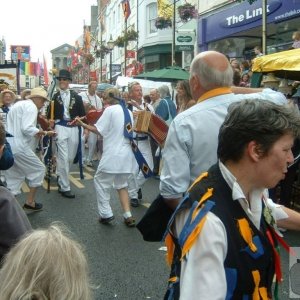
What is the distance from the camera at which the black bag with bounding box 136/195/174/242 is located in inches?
97.2

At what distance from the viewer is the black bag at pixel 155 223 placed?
2.47 m

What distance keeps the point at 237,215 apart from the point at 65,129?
23.5 feet

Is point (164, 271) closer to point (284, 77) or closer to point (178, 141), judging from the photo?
point (178, 141)

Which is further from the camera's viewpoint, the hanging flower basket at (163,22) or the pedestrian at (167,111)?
the hanging flower basket at (163,22)

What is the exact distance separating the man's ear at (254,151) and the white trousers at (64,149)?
691cm

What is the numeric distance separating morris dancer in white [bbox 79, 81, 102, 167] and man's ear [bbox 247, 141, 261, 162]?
10.8m

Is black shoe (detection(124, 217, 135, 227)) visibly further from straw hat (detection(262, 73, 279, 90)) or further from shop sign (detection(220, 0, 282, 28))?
shop sign (detection(220, 0, 282, 28))

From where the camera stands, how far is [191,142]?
3176mm

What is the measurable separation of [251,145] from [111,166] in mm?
4889

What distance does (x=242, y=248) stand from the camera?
1.75 m

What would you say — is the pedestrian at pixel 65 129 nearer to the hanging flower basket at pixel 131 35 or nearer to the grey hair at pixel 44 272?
the grey hair at pixel 44 272

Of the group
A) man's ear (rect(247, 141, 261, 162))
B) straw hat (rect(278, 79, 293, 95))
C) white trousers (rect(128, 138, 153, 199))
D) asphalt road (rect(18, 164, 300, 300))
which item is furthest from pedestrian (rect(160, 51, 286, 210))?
straw hat (rect(278, 79, 293, 95))

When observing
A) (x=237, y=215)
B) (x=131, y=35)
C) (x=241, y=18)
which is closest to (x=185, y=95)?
(x=237, y=215)

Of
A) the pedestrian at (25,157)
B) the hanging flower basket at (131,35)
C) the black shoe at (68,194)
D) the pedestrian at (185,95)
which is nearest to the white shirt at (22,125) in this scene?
the pedestrian at (25,157)
